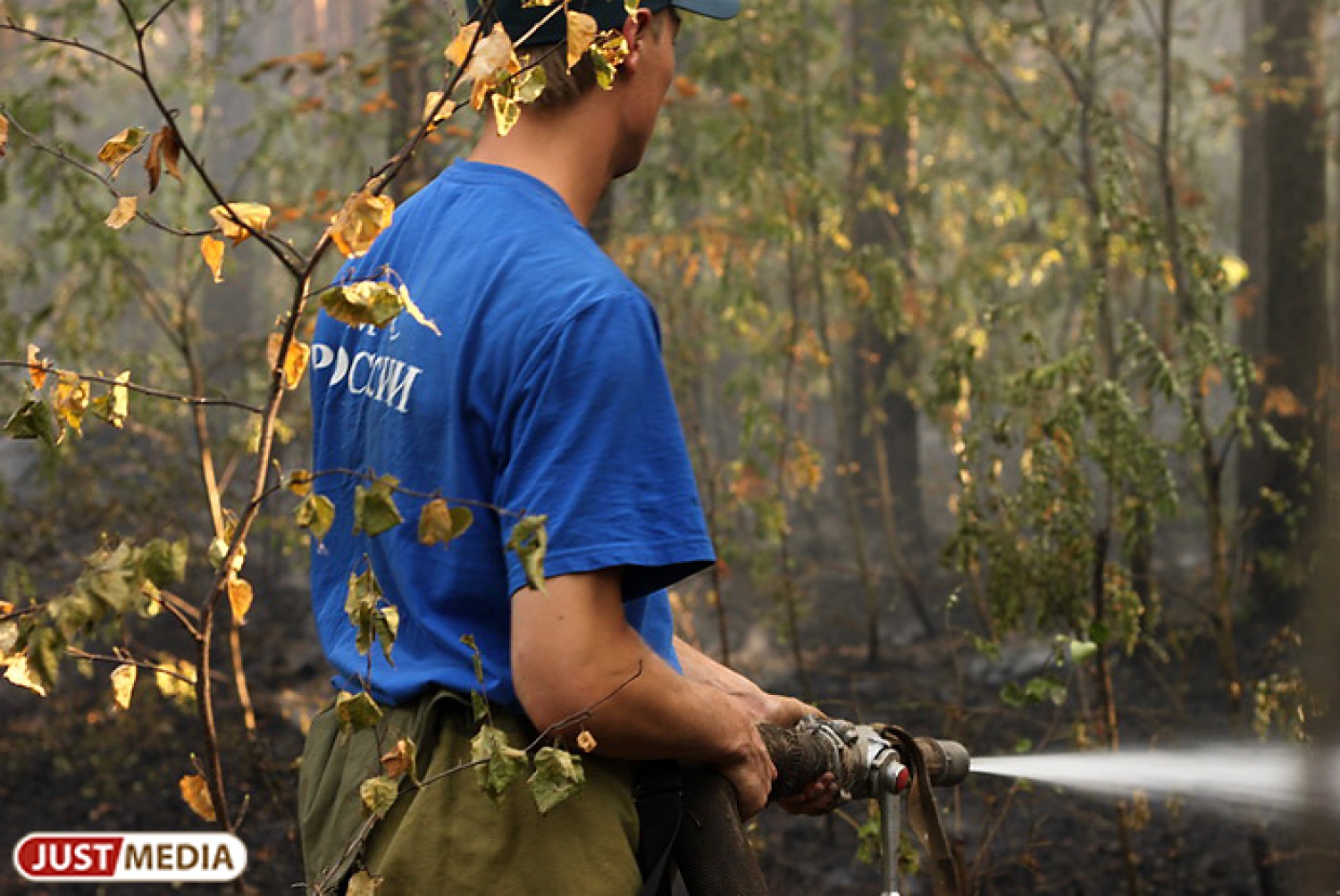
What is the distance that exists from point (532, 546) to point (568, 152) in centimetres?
81

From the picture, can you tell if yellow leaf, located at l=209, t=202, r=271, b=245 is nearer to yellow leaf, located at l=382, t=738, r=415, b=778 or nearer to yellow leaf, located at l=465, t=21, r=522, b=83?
yellow leaf, located at l=465, t=21, r=522, b=83

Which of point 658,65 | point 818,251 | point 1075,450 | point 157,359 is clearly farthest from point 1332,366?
point 658,65

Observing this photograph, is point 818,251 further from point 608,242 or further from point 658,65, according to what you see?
point 658,65

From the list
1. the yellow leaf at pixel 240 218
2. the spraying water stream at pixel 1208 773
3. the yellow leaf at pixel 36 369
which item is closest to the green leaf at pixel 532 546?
the yellow leaf at pixel 240 218

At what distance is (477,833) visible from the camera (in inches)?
78.5

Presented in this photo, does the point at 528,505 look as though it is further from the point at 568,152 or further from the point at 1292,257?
the point at 1292,257

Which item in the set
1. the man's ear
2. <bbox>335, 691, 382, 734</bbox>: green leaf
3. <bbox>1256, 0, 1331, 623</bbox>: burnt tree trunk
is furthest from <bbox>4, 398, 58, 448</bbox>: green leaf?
<bbox>1256, 0, 1331, 623</bbox>: burnt tree trunk

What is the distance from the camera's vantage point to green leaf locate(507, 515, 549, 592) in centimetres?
159

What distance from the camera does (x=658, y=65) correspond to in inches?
90.0

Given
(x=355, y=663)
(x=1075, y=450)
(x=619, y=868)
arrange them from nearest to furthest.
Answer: (x=619, y=868)
(x=355, y=663)
(x=1075, y=450)

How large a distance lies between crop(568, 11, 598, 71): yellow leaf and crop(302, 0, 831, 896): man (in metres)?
0.29

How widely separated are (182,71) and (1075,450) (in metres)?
5.24

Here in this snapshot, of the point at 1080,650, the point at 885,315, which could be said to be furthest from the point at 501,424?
the point at 885,315

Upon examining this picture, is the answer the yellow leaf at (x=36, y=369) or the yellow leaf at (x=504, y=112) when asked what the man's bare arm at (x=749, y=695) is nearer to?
the yellow leaf at (x=504, y=112)
